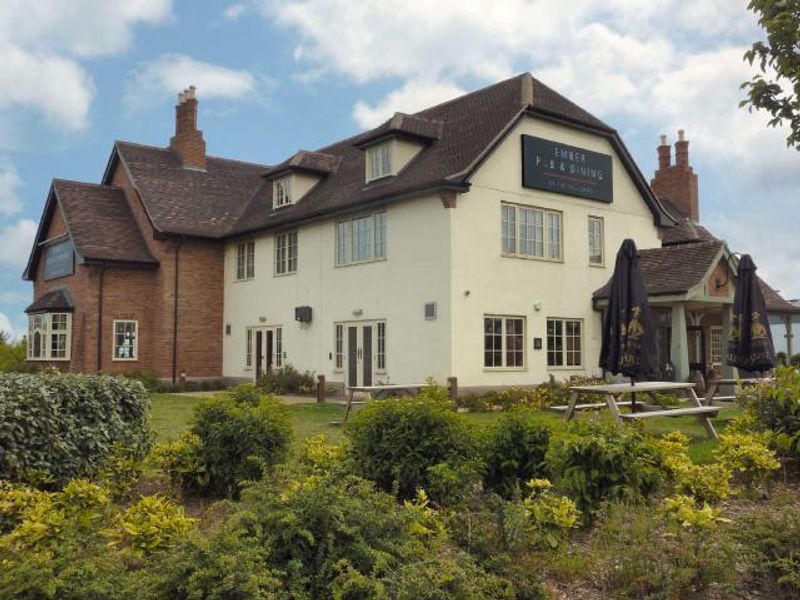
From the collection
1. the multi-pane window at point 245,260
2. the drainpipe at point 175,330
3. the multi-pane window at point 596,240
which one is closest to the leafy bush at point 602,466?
the multi-pane window at point 596,240

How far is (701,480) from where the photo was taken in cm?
664

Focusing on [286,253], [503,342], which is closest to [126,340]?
[286,253]

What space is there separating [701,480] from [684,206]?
88.0 feet

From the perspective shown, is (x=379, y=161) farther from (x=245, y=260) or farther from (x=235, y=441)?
(x=235, y=441)

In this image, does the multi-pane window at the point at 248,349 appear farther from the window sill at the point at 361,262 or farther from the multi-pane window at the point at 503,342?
the multi-pane window at the point at 503,342

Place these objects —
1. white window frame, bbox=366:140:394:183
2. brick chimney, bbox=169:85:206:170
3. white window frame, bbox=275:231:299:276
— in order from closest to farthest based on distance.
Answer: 1. white window frame, bbox=366:140:394:183
2. white window frame, bbox=275:231:299:276
3. brick chimney, bbox=169:85:206:170

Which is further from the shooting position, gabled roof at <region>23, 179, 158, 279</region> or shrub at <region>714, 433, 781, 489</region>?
gabled roof at <region>23, 179, 158, 279</region>

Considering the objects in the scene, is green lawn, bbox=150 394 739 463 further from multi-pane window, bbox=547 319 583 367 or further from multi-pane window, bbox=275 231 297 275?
multi-pane window, bbox=275 231 297 275

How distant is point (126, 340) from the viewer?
26.8 meters

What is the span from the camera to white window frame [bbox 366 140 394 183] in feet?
71.0

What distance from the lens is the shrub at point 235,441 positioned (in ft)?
23.6

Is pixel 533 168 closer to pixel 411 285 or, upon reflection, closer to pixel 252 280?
pixel 411 285

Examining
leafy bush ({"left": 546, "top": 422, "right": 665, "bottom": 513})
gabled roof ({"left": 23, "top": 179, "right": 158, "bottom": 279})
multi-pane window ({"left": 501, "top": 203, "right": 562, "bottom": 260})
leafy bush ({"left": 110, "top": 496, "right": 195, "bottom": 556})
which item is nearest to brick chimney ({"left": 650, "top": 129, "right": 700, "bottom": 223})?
multi-pane window ({"left": 501, "top": 203, "right": 562, "bottom": 260})

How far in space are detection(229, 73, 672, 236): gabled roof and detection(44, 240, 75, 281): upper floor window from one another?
674cm
